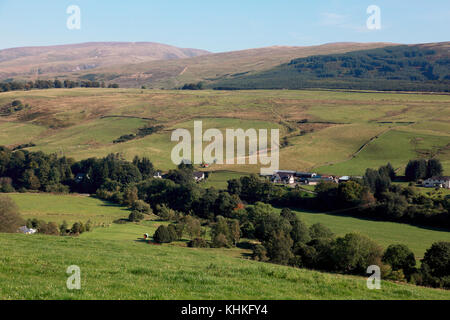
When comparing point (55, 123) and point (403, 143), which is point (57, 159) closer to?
point (55, 123)

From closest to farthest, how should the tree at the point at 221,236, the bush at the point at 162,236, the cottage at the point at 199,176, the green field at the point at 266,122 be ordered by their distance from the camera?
1. the tree at the point at 221,236
2. the bush at the point at 162,236
3. the cottage at the point at 199,176
4. the green field at the point at 266,122

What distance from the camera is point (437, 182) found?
64.6 meters

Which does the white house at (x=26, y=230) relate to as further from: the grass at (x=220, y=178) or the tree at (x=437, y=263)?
the grass at (x=220, y=178)

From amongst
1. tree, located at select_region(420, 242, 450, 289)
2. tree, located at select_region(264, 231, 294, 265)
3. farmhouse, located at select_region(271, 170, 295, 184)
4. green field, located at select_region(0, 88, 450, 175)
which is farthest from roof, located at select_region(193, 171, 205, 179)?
tree, located at select_region(420, 242, 450, 289)

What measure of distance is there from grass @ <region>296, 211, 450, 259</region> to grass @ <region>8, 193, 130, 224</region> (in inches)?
995

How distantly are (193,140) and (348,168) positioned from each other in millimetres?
37381

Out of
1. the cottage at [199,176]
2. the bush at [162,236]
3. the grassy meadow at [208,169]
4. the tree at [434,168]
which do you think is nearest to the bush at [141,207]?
the grassy meadow at [208,169]

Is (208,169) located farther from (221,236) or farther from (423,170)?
(221,236)

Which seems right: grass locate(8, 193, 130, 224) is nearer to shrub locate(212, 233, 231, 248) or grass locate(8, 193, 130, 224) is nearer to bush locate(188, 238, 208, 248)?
bush locate(188, 238, 208, 248)

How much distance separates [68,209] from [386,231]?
40.1 metres

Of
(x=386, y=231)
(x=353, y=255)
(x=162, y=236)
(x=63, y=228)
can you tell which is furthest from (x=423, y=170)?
(x=63, y=228)

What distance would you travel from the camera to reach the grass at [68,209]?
166ft

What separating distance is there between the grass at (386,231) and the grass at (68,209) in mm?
25285
